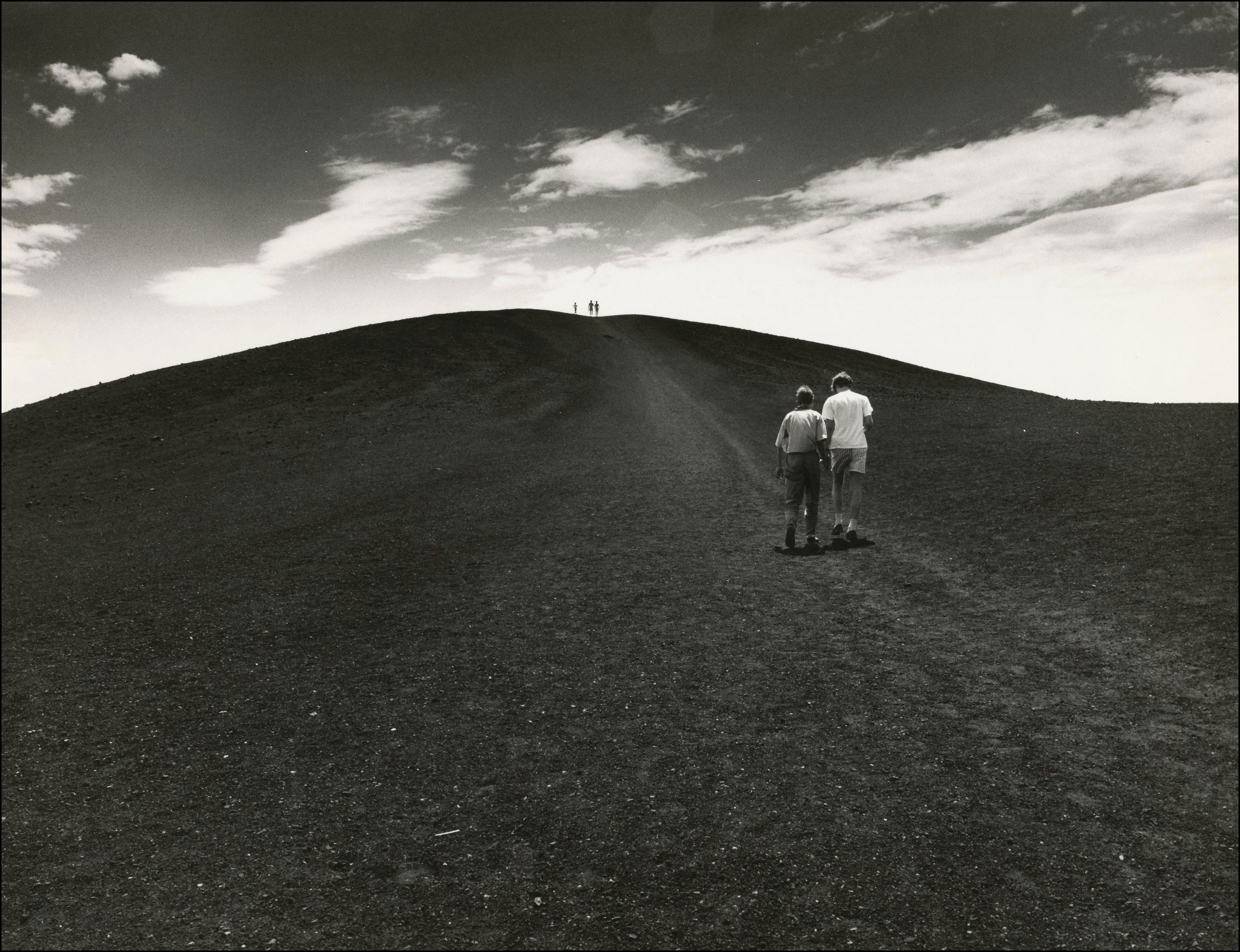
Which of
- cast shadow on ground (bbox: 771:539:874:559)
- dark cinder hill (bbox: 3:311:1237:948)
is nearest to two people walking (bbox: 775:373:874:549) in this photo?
cast shadow on ground (bbox: 771:539:874:559)

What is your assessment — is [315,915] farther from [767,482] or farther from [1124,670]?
[767,482]

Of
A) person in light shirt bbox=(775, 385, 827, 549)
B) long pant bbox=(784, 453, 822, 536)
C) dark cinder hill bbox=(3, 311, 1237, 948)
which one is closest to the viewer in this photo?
person in light shirt bbox=(775, 385, 827, 549)

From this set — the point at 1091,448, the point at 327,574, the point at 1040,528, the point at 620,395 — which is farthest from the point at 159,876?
the point at 620,395

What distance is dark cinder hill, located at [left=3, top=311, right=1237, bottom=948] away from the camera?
25.9ft

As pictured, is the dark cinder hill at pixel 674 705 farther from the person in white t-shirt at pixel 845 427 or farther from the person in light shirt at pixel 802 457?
the person in white t-shirt at pixel 845 427

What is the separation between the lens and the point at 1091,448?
19172 millimetres

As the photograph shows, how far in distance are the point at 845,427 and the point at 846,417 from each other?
87mm

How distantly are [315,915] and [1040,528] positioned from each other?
1502cm

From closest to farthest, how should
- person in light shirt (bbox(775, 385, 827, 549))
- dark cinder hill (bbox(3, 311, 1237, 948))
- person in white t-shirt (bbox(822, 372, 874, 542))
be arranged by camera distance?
1. person in light shirt (bbox(775, 385, 827, 549))
2. person in white t-shirt (bbox(822, 372, 874, 542))
3. dark cinder hill (bbox(3, 311, 1237, 948))

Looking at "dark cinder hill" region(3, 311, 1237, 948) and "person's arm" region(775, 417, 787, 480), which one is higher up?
"person's arm" region(775, 417, 787, 480)

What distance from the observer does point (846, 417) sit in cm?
467

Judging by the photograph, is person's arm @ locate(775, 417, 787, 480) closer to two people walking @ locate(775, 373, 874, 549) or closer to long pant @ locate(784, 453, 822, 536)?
two people walking @ locate(775, 373, 874, 549)

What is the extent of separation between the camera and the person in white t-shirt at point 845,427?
4465 millimetres

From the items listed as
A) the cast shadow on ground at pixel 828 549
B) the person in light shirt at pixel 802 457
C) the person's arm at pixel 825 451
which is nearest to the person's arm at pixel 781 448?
the person in light shirt at pixel 802 457
